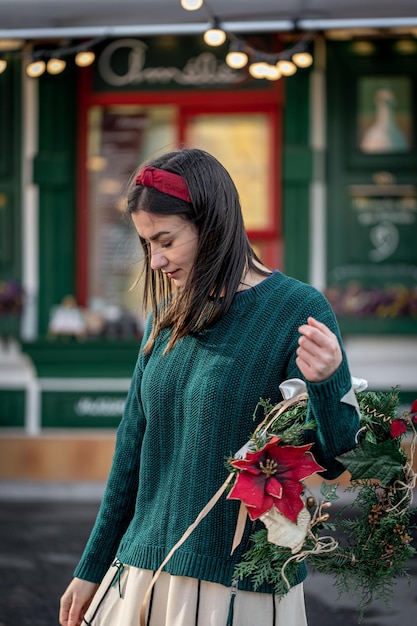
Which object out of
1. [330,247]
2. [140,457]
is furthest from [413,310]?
[140,457]

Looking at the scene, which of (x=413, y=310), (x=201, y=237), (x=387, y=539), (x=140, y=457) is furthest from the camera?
(x=413, y=310)

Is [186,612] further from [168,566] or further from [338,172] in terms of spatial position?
[338,172]

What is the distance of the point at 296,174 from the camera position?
8484 millimetres

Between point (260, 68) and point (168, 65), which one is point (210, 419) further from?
point (168, 65)

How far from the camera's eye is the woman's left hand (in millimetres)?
1648

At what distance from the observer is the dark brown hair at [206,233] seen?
195 cm

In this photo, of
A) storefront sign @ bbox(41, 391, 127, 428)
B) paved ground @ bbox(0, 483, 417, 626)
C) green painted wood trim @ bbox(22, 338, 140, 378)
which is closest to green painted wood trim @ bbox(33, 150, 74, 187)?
green painted wood trim @ bbox(22, 338, 140, 378)

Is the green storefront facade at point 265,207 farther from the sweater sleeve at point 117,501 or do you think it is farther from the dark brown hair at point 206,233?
the dark brown hair at point 206,233

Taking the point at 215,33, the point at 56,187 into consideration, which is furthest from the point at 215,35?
the point at 56,187

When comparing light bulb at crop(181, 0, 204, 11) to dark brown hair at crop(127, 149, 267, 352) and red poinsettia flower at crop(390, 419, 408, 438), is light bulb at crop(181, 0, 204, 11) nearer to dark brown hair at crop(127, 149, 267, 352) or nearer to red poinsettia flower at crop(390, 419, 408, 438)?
dark brown hair at crop(127, 149, 267, 352)

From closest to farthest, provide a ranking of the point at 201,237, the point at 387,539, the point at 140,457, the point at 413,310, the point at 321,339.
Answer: the point at 321,339 < the point at 387,539 < the point at 201,237 < the point at 140,457 < the point at 413,310

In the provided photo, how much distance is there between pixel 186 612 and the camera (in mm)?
1860

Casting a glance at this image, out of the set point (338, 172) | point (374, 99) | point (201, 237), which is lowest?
point (201, 237)

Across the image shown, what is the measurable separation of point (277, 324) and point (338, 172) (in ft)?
22.4
